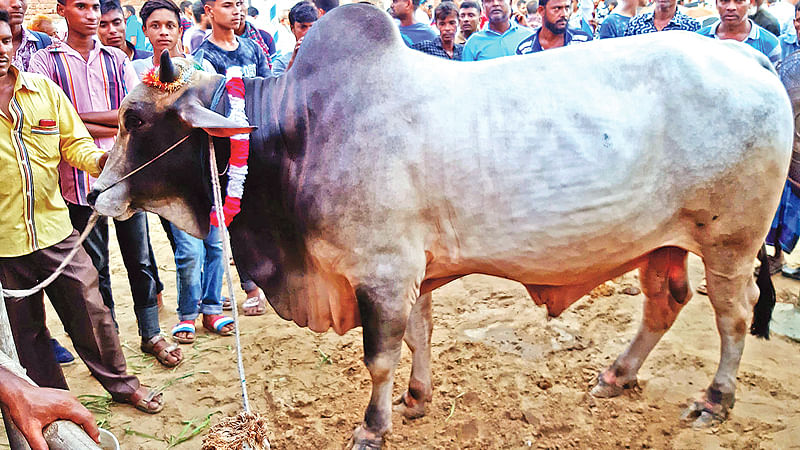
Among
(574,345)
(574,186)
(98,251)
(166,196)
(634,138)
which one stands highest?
(634,138)

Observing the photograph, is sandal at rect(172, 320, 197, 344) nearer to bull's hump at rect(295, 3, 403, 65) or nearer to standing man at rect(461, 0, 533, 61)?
bull's hump at rect(295, 3, 403, 65)

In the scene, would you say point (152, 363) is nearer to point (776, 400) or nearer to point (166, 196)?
point (166, 196)

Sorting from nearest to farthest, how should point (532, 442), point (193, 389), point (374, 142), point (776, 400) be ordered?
point (374, 142)
point (532, 442)
point (776, 400)
point (193, 389)

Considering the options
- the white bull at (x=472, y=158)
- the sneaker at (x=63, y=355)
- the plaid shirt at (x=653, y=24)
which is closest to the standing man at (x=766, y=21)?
the plaid shirt at (x=653, y=24)

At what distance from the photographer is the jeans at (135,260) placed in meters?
3.34

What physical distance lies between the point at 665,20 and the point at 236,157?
368cm

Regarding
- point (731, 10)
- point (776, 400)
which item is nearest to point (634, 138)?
point (776, 400)

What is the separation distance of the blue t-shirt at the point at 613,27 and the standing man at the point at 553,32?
2.11 ft

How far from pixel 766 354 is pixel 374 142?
2.59 meters

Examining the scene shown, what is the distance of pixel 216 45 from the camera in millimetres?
3803

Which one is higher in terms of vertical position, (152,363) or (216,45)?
(216,45)

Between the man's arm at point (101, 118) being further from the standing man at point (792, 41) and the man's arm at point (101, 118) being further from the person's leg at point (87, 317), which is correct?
the standing man at point (792, 41)

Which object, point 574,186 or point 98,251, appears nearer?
point 574,186

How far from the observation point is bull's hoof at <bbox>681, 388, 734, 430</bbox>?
9.12 feet
